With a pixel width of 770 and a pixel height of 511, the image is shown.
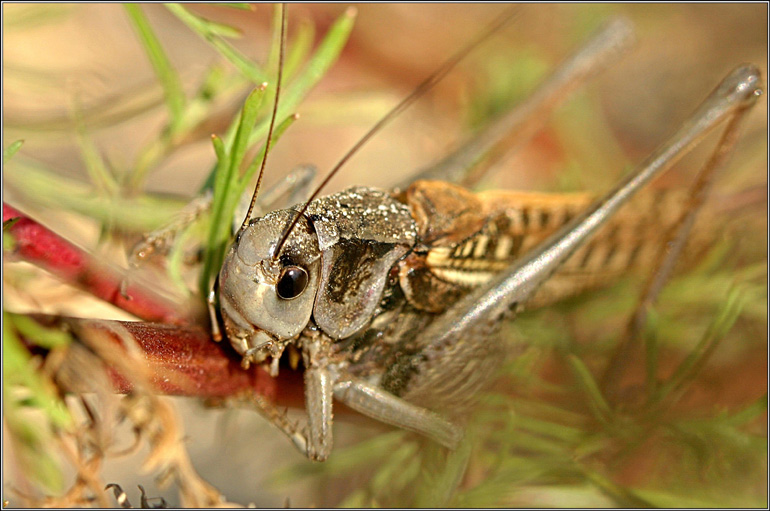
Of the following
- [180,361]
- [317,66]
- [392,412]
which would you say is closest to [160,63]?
[317,66]

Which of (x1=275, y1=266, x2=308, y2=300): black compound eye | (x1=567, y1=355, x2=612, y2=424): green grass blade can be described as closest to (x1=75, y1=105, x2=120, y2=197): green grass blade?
(x1=275, y1=266, x2=308, y2=300): black compound eye

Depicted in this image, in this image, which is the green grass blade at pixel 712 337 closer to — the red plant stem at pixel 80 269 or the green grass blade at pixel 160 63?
the red plant stem at pixel 80 269

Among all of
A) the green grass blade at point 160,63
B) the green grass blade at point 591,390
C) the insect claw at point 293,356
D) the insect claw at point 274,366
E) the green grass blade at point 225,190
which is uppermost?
the green grass blade at point 160,63

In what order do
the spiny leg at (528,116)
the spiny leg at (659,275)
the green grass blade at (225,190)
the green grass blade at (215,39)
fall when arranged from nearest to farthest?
the green grass blade at (225,190)
the green grass blade at (215,39)
the spiny leg at (659,275)
the spiny leg at (528,116)

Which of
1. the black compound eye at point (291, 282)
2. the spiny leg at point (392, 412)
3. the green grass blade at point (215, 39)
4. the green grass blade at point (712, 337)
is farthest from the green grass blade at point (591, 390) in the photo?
the green grass blade at point (215, 39)

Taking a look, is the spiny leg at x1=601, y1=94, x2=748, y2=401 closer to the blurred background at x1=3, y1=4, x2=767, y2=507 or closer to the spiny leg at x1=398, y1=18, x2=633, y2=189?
the blurred background at x1=3, y1=4, x2=767, y2=507

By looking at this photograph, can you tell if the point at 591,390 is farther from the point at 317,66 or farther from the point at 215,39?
the point at 215,39
